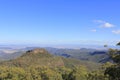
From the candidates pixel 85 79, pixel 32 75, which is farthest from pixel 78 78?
pixel 32 75

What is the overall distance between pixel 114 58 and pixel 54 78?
92.3 m

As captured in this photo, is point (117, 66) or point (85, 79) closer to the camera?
point (117, 66)

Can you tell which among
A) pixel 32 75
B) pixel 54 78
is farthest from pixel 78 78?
pixel 32 75

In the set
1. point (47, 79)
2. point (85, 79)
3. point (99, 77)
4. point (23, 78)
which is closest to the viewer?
point (99, 77)

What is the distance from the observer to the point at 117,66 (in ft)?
140

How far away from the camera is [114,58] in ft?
145

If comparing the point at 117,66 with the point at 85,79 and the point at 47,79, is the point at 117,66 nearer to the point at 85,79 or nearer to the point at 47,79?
the point at 85,79

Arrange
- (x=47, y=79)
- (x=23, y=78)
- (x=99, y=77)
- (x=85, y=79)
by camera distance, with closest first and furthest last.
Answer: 1. (x=99, y=77)
2. (x=85, y=79)
3. (x=23, y=78)
4. (x=47, y=79)

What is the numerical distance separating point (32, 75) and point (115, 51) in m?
95.1

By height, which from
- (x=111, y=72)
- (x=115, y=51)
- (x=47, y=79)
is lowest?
(x=47, y=79)

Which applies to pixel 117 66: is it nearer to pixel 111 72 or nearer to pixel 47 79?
pixel 111 72

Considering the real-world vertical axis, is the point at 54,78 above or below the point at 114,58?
below

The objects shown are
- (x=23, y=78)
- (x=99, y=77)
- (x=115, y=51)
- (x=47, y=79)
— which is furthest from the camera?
(x=47, y=79)

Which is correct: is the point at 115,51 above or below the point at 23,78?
above
